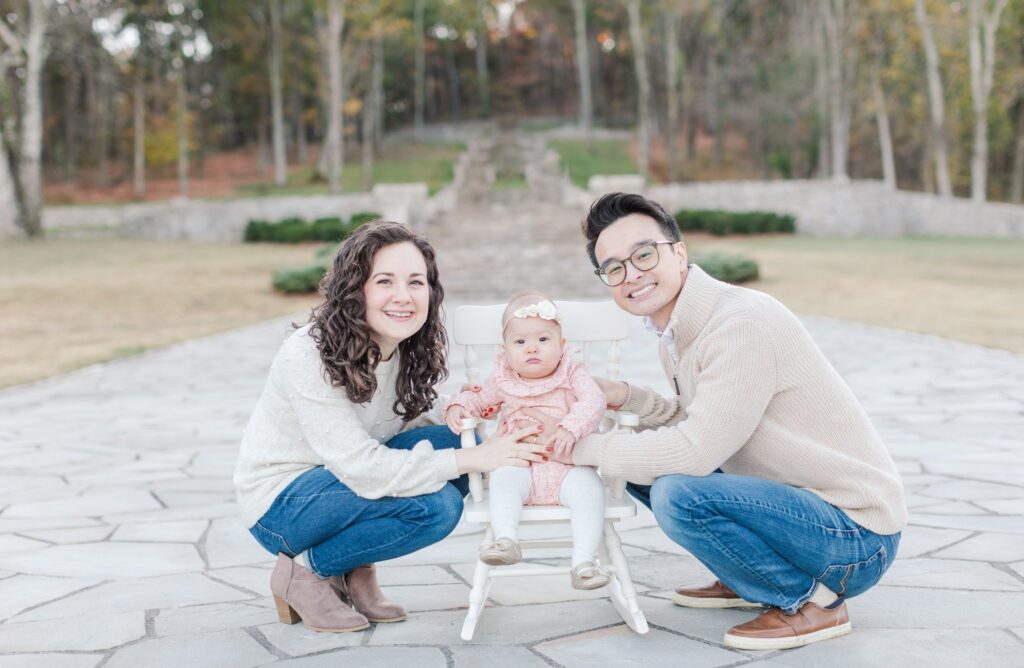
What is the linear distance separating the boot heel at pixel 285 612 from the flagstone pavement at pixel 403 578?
3 centimetres

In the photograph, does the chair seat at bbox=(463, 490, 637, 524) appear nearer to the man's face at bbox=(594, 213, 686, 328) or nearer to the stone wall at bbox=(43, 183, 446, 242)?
the man's face at bbox=(594, 213, 686, 328)

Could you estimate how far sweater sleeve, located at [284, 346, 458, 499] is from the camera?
3.11 meters

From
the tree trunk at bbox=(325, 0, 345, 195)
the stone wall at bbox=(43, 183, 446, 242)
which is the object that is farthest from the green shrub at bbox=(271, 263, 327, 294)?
the tree trunk at bbox=(325, 0, 345, 195)

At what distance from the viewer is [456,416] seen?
3352 millimetres

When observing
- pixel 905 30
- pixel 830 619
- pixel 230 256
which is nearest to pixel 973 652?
pixel 830 619

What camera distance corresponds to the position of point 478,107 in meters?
58.5

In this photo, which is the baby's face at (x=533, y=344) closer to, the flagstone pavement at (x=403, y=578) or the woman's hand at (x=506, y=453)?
the woman's hand at (x=506, y=453)

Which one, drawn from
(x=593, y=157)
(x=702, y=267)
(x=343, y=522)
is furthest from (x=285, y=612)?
(x=593, y=157)

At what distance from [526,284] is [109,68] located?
17576 mm

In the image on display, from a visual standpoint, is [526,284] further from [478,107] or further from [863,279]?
[478,107]

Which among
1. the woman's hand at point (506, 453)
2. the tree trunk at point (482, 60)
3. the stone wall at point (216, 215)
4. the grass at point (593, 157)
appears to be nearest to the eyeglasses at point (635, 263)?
the woman's hand at point (506, 453)

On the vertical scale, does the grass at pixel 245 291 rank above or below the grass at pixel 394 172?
below

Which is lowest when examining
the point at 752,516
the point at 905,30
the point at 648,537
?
the point at 648,537

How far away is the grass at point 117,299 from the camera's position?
1205 cm
